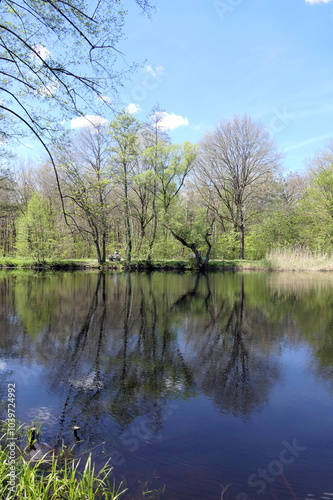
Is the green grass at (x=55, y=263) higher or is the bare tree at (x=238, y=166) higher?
the bare tree at (x=238, y=166)

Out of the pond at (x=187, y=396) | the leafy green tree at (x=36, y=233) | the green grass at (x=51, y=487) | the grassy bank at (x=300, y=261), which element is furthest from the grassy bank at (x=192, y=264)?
the green grass at (x=51, y=487)

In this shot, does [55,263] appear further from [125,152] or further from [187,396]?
[187,396]

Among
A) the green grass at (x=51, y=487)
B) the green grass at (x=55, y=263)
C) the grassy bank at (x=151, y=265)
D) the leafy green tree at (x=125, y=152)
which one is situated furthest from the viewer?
the green grass at (x=55, y=263)

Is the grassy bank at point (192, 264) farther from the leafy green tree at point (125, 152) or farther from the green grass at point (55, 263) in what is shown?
the leafy green tree at point (125, 152)

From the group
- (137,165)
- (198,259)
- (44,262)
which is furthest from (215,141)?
(44,262)

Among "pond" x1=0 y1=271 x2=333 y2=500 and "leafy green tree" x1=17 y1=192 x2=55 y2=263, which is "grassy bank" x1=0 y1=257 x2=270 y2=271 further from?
"pond" x1=0 y1=271 x2=333 y2=500

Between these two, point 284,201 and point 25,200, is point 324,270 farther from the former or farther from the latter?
point 25,200

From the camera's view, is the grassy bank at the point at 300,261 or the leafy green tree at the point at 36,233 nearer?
the grassy bank at the point at 300,261

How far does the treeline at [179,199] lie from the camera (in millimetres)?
31172

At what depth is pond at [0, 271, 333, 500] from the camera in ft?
10.5

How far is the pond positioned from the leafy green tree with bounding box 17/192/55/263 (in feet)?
72.5

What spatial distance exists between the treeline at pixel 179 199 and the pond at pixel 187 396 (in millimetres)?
19957

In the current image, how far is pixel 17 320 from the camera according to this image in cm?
991

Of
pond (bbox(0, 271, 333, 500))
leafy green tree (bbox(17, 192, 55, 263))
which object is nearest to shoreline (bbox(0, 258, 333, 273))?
leafy green tree (bbox(17, 192, 55, 263))
